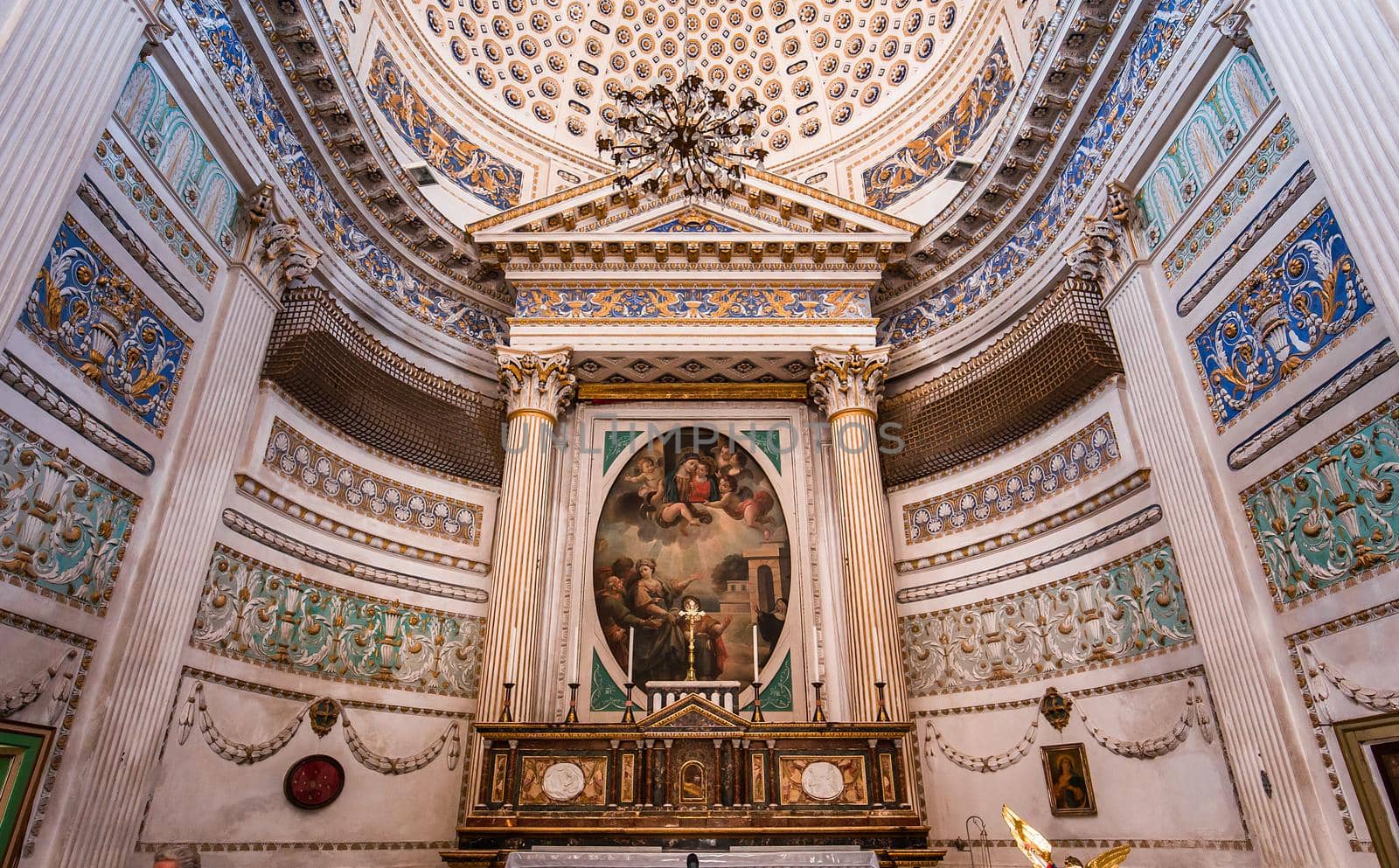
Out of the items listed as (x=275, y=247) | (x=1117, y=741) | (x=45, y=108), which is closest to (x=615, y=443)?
(x=275, y=247)

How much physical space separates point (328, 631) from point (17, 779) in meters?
2.85

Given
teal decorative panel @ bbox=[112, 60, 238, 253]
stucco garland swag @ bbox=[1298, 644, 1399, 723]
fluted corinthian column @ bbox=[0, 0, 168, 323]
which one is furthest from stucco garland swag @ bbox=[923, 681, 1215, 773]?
teal decorative panel @ bbox=[112, 60, 238, 253]

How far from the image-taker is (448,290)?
9719 millimetres

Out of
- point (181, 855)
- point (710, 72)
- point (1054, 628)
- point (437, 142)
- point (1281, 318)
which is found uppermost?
point (710, 72)

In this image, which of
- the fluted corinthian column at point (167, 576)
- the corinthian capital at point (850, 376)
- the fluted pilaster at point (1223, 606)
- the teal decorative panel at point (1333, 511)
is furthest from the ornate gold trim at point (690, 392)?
the teal decorative panel at point (1333, 511)

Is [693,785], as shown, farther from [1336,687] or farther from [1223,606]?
[1336,687]

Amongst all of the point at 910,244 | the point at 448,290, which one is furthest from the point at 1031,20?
the point at 448,290

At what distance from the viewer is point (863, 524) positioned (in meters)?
8.63

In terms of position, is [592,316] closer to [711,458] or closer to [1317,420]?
[711,458]

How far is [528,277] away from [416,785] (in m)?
5.73

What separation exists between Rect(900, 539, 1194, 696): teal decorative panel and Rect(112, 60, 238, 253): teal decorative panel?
7672mm

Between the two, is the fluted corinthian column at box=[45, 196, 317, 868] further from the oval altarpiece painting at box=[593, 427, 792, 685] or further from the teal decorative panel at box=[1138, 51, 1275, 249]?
the teal decorative panel at box=[1138, 51, 1275, 249]

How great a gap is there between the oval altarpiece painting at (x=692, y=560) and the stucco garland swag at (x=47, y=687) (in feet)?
15.5

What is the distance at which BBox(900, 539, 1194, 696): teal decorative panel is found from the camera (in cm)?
636
